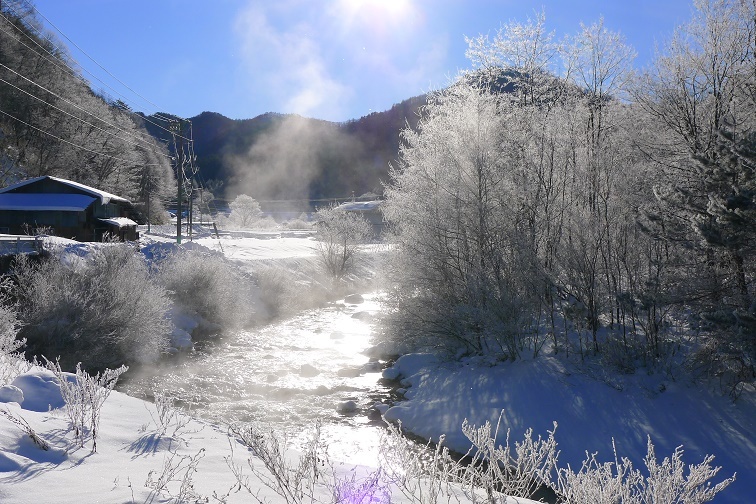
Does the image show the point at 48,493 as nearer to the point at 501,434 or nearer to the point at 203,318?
the point at 501,434

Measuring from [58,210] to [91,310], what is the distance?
648 inches

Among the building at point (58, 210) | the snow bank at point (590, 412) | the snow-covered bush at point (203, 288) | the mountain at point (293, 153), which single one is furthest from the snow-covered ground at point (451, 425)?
the mountain at point (293, 153)

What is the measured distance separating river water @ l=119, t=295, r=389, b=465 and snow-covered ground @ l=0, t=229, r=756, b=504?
4.14 ft

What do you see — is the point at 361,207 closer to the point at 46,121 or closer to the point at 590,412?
the point at 46,121

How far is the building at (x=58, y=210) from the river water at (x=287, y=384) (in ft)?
42.1

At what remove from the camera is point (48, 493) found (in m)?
4.27

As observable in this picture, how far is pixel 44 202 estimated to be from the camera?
27375 mm

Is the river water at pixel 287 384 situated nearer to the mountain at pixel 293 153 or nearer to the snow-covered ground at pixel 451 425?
the snow-covered ground at pixel 451 425

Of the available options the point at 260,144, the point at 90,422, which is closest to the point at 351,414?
the point at 90,422

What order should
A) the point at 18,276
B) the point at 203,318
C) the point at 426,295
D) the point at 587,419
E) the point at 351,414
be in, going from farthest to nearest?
the point at 203,318
the point at 426,295
the point at 18,276
the point at 351,414
the point at 587,419

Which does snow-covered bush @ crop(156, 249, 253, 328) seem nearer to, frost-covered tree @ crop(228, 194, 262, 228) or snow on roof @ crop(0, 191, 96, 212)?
snow on roof @ crop(0, 191, 96, 212)

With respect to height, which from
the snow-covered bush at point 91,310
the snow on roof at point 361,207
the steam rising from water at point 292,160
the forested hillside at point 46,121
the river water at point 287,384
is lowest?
the river water at point 287,384

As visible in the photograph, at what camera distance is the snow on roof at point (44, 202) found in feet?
88.2

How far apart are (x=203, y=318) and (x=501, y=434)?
1458 cm
